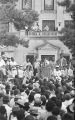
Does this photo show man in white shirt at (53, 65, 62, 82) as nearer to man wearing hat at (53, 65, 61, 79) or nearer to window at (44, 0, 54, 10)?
man wearing hat at (53, 65, 61, 79)

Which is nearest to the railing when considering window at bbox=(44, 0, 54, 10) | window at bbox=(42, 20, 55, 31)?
window at bbox=(42, 20, 55, 31)

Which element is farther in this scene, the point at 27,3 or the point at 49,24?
the point at 49,24

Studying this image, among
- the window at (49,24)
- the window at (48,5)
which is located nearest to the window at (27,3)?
the window at (48,5)

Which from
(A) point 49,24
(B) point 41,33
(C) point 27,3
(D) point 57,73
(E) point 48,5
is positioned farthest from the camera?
(E) point 48,5

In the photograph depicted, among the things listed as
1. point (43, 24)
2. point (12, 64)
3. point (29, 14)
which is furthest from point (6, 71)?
point (43, 24)

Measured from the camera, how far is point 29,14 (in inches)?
1053

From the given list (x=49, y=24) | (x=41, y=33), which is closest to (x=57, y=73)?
(x=41, y=33)

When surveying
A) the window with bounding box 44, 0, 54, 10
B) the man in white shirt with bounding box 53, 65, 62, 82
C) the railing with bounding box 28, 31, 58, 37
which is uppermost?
the window with bounding box 44, 0, 54, 10

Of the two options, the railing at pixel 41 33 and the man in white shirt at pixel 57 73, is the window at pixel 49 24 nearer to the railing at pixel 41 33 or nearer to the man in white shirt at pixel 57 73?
the railing at pixel 41 33

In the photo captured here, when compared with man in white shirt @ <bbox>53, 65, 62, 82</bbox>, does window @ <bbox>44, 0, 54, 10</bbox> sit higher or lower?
higher

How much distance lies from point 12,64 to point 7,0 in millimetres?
4817

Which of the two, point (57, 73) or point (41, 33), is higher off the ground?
point (57, 73)

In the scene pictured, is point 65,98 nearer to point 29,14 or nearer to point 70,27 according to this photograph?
point 70,27

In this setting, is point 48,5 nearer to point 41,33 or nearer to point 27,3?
point 27,3
